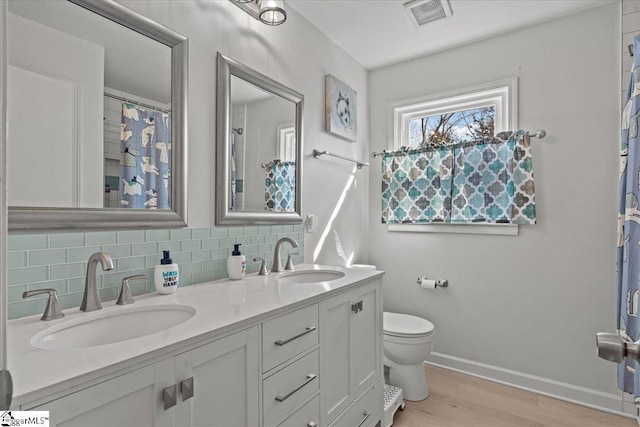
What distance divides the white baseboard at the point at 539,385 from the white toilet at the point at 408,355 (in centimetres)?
43

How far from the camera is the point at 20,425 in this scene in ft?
1.86

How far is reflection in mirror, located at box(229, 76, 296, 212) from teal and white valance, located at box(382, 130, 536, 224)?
42.2 inches

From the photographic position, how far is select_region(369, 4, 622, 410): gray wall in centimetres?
204

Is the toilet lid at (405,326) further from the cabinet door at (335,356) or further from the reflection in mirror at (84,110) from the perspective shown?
the reflection in mirror at (84,110)

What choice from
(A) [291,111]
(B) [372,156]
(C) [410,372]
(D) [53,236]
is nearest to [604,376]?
(C) [410,372]

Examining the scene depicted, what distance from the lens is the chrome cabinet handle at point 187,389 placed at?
82 cm

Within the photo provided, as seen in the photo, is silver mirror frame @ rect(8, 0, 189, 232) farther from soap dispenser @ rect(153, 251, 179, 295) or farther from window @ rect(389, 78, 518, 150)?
window @ rect(389, 78, 518, 150)

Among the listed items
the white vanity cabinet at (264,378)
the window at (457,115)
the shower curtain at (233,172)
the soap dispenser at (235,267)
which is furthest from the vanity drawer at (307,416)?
the window at (457,115)

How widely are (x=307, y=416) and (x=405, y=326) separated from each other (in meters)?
1.19

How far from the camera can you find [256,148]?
181cm

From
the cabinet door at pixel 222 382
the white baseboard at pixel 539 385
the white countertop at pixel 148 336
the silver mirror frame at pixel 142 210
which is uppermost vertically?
the silver mirror frame at pixel 142 210

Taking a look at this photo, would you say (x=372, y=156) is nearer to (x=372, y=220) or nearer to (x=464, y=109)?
(x=372, y=220)

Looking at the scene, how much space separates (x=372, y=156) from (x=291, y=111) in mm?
1092

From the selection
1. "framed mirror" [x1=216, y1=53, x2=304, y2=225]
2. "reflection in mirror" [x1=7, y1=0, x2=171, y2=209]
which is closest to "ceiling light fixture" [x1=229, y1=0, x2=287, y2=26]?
"framed mirror" [x1=216, y1=53, x2=304, y2=225]
